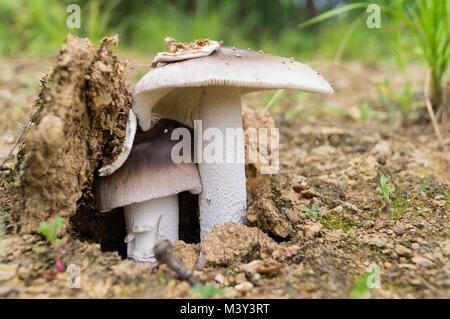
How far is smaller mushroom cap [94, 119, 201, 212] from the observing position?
1.81 metres

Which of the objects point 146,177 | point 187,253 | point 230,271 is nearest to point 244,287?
point 230,271

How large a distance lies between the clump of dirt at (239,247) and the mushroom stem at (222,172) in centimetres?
13

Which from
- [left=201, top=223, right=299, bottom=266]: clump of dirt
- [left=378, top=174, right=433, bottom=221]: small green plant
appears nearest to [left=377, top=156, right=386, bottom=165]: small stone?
[left=378, top=174, right=433, bottom=221]: small green plant

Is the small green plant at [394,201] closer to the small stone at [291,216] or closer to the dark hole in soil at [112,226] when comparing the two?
the small stone at [291,216]

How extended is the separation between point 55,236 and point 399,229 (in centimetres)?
175

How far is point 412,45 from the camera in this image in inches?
213

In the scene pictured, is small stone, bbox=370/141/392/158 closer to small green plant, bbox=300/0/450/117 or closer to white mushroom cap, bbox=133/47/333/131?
small green plant, bbox=300/0/450/117

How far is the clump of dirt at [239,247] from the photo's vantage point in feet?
5.83

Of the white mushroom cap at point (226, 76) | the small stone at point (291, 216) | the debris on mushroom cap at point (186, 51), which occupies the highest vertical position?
the debris on mushroom cap at point (186, 51)

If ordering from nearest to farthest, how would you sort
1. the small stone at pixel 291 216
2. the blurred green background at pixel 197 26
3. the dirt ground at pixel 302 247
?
the dirt ground at pixel 302 247 → the small stone at pixel 291 216 → the blurred green background at pixel 197 26

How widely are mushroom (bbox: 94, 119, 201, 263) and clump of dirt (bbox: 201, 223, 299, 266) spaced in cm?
30

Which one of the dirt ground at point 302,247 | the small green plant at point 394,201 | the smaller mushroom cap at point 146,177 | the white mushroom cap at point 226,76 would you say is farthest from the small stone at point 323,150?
the smaller mushroom cap at point 146,177
